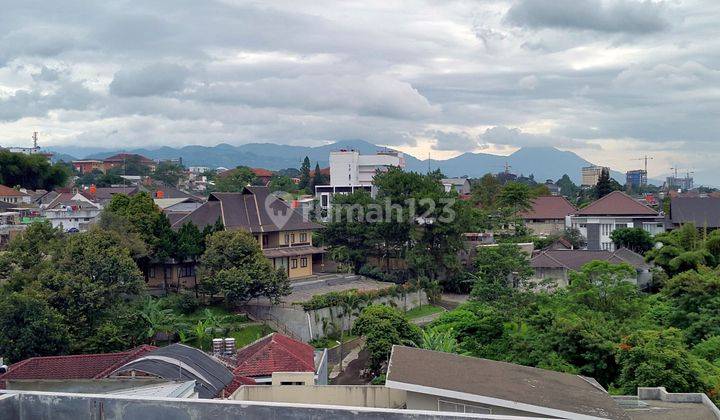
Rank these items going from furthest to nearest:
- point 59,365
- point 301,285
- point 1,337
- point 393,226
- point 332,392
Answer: point 393,226 → point 301,285 → point 1,337 → point 59,365 → point 332,392

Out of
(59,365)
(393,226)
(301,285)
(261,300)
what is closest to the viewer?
(59,365)

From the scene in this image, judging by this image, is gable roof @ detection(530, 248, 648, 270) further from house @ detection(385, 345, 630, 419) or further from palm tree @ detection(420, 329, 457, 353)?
house @ detection(385, 345, 630, 419)

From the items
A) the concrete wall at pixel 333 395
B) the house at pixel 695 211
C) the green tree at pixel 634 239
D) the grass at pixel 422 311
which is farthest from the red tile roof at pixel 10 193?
the house at pixel 695 211

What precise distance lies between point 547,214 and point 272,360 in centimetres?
4182

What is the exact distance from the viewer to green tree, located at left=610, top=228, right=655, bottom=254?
40.1 m

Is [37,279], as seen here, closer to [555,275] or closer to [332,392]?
[332,392]

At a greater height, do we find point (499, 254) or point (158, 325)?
point (499, 254)

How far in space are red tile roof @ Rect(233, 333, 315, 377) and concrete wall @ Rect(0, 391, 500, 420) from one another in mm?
12197

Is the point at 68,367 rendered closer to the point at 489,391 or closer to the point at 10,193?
the point at 489,391

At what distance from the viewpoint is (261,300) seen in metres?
28.4

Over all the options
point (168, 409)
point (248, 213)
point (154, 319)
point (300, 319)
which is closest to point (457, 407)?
point (168, 409)

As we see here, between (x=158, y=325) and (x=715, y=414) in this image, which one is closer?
(x=715, y=414)

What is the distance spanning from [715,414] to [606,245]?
109 ft

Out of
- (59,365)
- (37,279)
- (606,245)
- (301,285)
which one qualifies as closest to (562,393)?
(59,365)
